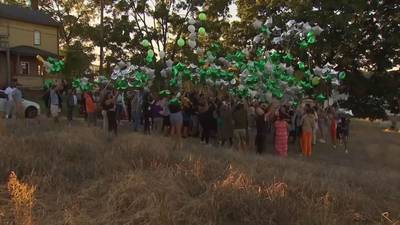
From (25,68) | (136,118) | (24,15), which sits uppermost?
(24,15)

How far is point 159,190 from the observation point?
22.5 ft

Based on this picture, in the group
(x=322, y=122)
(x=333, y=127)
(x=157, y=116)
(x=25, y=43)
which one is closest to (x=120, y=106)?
(x=157, y=116)

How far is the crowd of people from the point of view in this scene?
666 inches

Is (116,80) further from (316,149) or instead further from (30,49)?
(30,49)

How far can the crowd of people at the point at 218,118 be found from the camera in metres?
16.9

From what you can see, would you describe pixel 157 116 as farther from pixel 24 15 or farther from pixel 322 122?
pixel 24 15

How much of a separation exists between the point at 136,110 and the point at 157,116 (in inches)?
62.4

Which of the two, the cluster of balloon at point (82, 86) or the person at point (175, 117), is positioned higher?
the cluster of balloon at point (82, 86)

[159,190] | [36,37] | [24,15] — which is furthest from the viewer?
[36,37]

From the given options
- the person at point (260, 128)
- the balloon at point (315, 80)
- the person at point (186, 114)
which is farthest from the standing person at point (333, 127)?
the person at point (186, 114)

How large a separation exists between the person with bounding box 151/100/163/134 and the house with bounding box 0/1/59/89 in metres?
25.0

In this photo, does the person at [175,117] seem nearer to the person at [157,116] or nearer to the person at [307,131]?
the person at [157,116]

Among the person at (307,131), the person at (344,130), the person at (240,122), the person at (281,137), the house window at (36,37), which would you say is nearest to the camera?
the person at (240,122)

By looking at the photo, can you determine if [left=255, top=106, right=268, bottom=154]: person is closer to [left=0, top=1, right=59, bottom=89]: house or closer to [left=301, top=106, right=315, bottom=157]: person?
[left=301, top=106, right=315, bottom=157]: person
